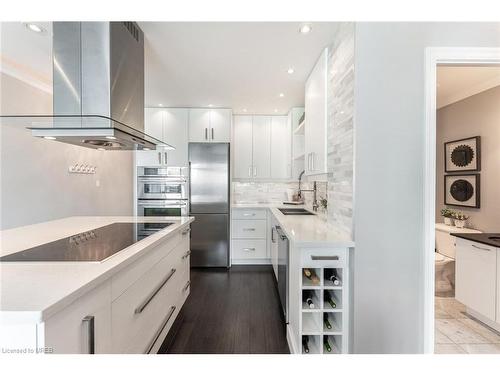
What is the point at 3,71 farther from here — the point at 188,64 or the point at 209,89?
the point at 209,89

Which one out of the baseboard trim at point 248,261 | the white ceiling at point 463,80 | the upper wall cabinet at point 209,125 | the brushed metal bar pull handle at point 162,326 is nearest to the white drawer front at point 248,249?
the baseboard trim at point 248,261

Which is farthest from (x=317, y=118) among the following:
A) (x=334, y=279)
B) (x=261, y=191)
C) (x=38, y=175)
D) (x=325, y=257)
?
(x=38, y=175)

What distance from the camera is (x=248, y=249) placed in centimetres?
393

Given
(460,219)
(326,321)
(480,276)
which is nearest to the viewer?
(326,321)

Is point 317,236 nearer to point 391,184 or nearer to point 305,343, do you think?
point 391,184

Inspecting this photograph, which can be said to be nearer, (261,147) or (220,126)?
(220,126)

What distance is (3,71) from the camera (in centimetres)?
235

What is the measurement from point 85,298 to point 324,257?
1.24m

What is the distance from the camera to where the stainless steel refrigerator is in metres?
3.84

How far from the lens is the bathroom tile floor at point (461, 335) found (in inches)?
74.5

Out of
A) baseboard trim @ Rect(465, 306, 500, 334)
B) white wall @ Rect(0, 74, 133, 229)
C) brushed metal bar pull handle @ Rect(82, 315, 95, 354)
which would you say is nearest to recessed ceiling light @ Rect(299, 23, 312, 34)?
brushed metal bar pull handle @ Rect(82, 315, 95, 354)

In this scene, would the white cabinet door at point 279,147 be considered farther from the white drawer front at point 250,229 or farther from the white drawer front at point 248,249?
the white drawer front at point 248,249

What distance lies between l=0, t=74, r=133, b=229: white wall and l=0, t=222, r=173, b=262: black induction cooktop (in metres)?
1.08

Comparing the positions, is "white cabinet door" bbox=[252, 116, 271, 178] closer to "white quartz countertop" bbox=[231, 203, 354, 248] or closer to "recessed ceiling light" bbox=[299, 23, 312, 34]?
"white quartz countertop" bbox=[231, 203, 354, 248]
